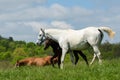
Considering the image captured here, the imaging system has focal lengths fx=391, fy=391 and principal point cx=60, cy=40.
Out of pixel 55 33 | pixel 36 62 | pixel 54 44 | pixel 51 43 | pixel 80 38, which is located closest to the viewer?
pixel 80 38

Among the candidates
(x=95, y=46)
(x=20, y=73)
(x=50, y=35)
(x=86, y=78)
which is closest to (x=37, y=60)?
(x=50, y=35)

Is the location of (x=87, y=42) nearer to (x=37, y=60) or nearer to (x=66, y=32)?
(x=66, y=32)

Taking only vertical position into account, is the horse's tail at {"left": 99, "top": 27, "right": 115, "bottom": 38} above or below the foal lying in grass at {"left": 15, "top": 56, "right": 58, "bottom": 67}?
above

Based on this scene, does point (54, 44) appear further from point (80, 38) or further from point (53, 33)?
point (80, 38)

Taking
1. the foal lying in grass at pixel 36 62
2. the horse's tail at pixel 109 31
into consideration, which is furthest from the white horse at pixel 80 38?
the foal lying in grass at pixel 36 62

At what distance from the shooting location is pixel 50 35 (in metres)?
16.9

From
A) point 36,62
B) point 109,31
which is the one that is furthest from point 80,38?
point 36,62

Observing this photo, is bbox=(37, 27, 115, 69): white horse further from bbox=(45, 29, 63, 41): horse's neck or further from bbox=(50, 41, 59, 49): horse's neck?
bbox=(50, 41, 59, 49): horse's neck

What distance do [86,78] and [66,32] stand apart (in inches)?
221

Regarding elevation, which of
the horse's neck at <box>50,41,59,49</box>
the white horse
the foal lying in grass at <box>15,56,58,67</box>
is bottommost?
the foal lying in grass at <box>15,56,58,67</box>

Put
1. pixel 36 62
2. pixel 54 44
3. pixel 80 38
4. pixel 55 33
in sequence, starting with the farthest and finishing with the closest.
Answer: pixel 36 62
pixel 54 44
pixel 55 33
pixel 80 38

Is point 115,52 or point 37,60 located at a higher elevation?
point 37,60

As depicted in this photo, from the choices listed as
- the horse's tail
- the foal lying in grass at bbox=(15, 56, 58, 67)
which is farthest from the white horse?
the foal lying in grass at bbox=(15, 56, 58, 67)

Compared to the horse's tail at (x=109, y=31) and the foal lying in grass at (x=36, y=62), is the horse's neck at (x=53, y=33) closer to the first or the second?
the horse's tail at (x=109, y=31)
